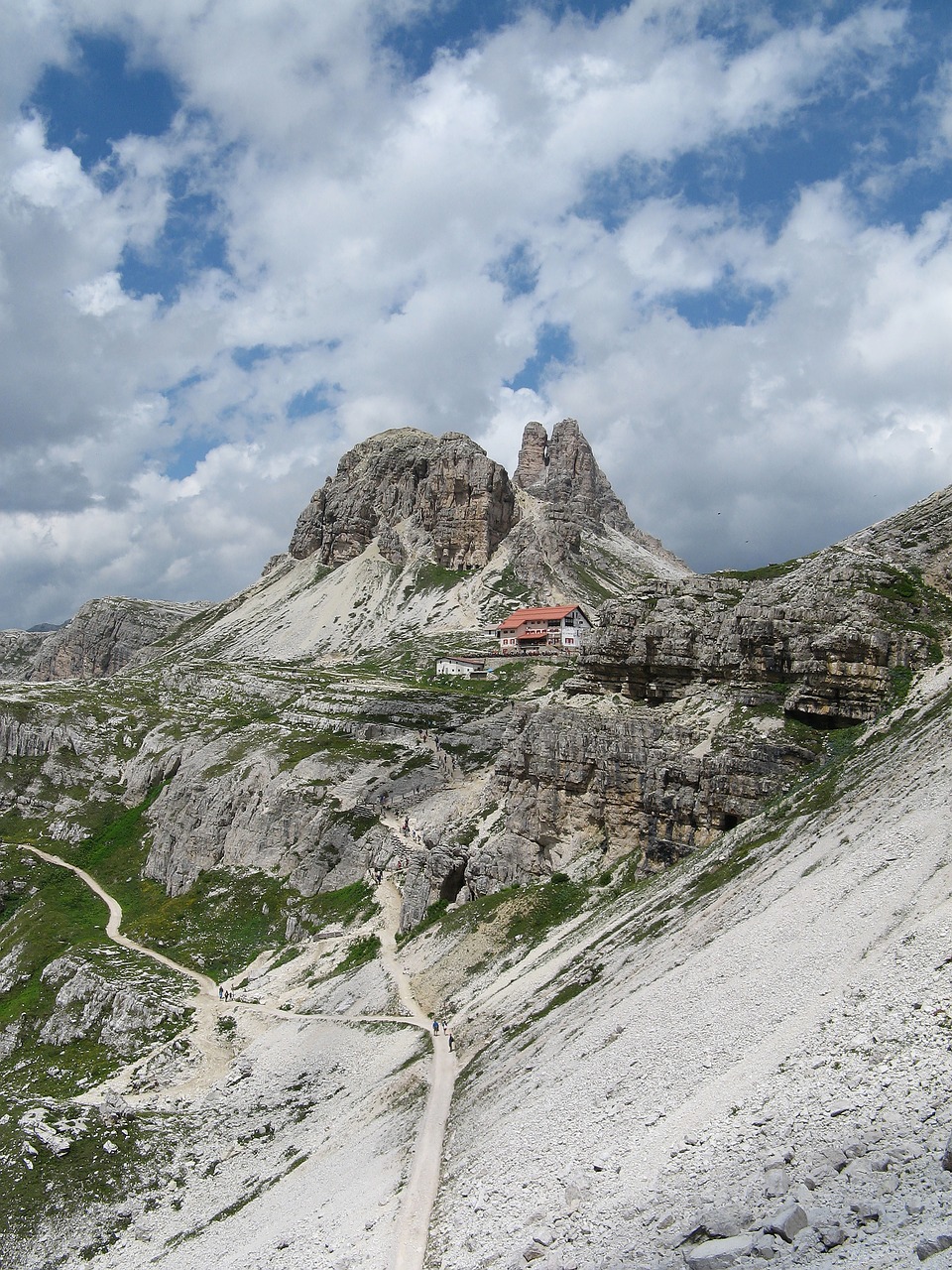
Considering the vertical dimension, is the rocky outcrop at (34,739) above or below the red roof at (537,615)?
above

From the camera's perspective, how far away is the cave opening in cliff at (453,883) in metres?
65.0

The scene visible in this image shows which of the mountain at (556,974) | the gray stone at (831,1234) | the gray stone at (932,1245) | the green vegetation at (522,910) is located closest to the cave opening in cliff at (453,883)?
the mountain at (556,974)

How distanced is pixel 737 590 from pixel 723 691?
11787 millimetres

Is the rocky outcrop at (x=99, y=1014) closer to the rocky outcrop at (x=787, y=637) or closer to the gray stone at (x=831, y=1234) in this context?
the rocky outcrop at (x=787, y=637)

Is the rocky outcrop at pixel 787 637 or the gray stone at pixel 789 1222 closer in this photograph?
the gray stone at pixel 789 1222

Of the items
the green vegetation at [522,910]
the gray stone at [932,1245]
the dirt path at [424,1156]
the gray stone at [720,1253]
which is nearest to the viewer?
the gray stone at [932,1245]

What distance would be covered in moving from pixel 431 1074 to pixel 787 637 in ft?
113

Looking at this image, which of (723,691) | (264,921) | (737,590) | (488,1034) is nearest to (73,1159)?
(488,1034)

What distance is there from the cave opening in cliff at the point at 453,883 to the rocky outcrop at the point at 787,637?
1947cm

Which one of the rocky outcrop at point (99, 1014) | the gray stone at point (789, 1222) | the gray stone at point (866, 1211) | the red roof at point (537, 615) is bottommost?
the gray stone at point (866, 1211)

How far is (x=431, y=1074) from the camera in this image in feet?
132

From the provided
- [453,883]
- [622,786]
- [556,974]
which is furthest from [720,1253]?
[453,883]

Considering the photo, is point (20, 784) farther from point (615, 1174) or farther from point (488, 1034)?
point (615, 1174)

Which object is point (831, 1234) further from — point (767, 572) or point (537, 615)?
point (537, 615)
